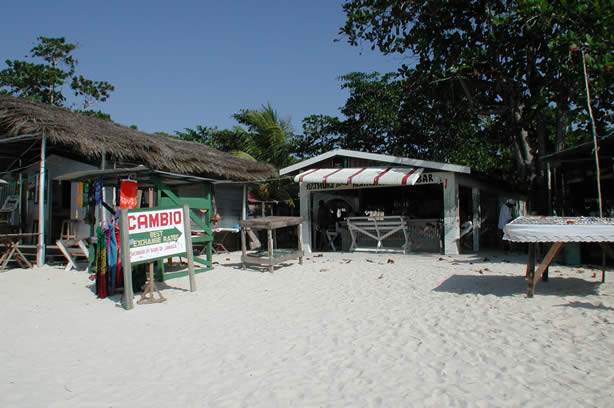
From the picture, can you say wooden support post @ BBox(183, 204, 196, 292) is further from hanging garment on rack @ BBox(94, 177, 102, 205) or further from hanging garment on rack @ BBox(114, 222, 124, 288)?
hanging garment on rack @ BBox(94, 177, 102, 205)

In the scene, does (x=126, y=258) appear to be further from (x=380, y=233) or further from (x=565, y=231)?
(x=380, y=233)

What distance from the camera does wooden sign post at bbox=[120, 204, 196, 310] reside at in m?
5.66

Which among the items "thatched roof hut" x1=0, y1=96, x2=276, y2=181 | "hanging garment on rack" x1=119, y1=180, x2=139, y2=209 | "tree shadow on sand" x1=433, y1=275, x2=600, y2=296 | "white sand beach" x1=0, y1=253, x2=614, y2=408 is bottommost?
"white sand beach" x1=0, y1=253, x2=614, y2=408

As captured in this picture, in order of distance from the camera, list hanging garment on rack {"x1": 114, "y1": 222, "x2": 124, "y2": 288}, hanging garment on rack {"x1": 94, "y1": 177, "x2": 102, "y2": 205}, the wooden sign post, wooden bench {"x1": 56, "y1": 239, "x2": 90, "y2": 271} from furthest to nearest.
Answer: wooden bench {"x1": 56, "y1": 239, "x2": 90, "y2": 271} < hanging garment on rack {"x1": 94, "y1": 177, "x2": 102, "y2": 205} < hanging garment on rack {"x1": 114, "y1": 222, "x2": 124, "y2": 288} < the wooden sign post

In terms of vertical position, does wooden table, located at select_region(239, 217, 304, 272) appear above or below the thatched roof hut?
below

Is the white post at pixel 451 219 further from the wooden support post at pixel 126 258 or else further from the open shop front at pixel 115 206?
the wooden support post at pixel 126 258

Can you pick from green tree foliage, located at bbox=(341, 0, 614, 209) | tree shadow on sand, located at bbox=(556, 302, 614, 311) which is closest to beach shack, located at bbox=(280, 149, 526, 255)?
green tree foliage, located at bbox=(341, 0, 614, 209)

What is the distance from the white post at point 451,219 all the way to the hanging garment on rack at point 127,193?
828 cm

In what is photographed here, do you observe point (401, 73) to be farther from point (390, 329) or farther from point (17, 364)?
point (17, 364)

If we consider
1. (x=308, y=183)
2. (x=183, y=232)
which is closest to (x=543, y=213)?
(x=308, y=183)

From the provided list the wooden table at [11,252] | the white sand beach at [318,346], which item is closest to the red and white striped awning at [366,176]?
the white sand beach at [318,346]

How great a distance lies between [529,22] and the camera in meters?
9.65

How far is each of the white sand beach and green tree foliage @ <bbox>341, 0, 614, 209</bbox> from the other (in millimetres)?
4894

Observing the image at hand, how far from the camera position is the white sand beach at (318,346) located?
2.90 meters
